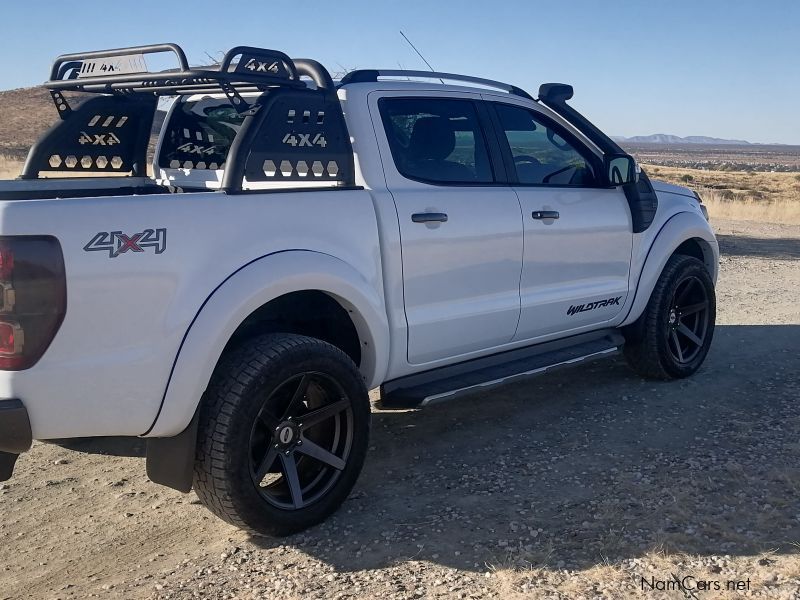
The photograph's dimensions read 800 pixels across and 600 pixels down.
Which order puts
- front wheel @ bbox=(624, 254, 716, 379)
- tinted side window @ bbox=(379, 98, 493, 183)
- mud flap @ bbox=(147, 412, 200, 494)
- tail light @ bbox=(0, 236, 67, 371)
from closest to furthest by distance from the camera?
tail light @ bbox=(0, 236, 67, 371) < mud flap @ bbox=(147, 412, 200, 494) < tinted side window @ bbox=(379, 98, 493, 183) < front wheel @ bbox=(624, 254, 716, 379)

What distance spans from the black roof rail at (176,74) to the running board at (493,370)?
1.52 meters

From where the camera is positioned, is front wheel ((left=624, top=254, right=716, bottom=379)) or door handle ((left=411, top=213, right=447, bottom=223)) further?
front wheel ((left=624, top=254, right=716, bottom=379))

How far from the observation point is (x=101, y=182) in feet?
15.7

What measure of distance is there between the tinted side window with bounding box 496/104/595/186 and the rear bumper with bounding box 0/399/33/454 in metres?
2.98

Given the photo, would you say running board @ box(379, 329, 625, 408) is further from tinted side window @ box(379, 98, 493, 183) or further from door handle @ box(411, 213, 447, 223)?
tinted side window @ box(379, 98, 493, 183)

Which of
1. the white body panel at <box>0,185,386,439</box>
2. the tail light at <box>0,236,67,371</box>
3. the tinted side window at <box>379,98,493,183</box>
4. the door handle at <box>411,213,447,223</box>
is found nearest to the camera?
the tail light at <box>0,236,67,371</box>

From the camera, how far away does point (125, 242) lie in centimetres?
305

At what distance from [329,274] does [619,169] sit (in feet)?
7.84

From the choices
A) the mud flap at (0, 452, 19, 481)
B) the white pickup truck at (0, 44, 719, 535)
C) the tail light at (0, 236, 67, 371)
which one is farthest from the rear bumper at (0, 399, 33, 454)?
the mud flap at (0, 452, 19, 481)

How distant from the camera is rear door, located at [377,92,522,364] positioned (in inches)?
164

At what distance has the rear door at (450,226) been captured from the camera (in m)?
4.17

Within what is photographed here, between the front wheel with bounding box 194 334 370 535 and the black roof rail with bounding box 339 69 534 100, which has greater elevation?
the black roof rail with bounding box 339 69 534 100

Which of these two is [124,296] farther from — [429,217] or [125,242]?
[429,217]

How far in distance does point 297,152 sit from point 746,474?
276 centimetres
